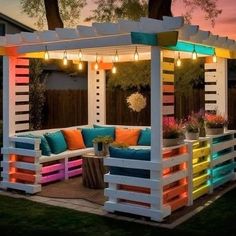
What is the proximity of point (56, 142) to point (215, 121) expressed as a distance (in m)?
3.23

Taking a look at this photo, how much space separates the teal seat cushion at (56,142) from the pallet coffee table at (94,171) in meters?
0.88

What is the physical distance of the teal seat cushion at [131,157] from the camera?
23.1ft

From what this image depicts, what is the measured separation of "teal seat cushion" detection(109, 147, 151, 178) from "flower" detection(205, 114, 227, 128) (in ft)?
7.16

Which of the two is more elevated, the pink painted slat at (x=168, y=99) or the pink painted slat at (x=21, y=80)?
the pink painted slat at (x=21, y=80)

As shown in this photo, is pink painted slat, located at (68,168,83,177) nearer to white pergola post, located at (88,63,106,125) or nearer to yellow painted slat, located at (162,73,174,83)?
white pergola post, located at (88,63,106,125)

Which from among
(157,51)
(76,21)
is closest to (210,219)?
(157,51)

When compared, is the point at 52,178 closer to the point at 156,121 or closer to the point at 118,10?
the point at 156,121

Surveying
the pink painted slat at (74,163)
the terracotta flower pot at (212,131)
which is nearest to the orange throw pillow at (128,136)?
the pink painted slat at (74,163)

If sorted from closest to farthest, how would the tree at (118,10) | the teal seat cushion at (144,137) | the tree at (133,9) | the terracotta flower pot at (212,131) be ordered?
the terracotta flower pot at (212,131), the teal seat cushion at (144,137), the tree at (133,9), the tree at (118,10)

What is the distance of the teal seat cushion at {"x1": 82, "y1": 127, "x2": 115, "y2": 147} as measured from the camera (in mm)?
10836

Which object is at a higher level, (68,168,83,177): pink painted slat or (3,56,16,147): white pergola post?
(3,56,16,147): white pergola post

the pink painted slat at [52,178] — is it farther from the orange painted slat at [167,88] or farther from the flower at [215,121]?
the flower at [215,121]

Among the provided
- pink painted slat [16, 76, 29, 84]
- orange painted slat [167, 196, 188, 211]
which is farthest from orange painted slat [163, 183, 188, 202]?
pink painted slat [16, 76, 29, 84]

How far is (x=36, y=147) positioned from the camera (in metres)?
8.58
